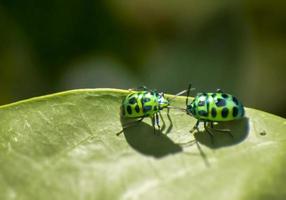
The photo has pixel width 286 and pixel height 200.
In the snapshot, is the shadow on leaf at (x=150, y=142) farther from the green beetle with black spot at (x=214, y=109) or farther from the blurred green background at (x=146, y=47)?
the blurred green background at (x=146, y=47)

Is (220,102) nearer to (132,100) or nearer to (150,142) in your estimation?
(132,100)

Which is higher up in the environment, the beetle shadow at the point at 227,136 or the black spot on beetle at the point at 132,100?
the black spot on beetle at the point at 132,100

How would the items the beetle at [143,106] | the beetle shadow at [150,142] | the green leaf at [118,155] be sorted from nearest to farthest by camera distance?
the green leaf at [118,155], the beetle shadow at [150,142], the beetle at [143,106]

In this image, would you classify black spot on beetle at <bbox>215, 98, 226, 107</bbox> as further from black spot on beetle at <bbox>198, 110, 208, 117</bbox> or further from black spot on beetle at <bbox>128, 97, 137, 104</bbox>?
black spot on beetle at <bbox>128, 97, 137, 104</bbox>

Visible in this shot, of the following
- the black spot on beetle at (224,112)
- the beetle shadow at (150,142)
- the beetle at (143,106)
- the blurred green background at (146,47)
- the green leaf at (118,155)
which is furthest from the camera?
the blurred green background at (146,47)

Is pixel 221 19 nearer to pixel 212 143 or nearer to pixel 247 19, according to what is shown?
pixel 247 19

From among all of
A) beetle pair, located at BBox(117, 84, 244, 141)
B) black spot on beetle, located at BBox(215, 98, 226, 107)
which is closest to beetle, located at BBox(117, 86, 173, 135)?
beetle pair, located at BBox(117, 84, 244, 141)

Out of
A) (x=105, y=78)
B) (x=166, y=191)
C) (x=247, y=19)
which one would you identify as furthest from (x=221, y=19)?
(x=166, y=191)

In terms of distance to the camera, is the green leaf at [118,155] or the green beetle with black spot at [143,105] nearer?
the green leaf at [118,155]

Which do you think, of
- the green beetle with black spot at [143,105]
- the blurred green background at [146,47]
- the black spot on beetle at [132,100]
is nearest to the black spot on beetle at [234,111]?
the green beetle with black spot at [143,105]
